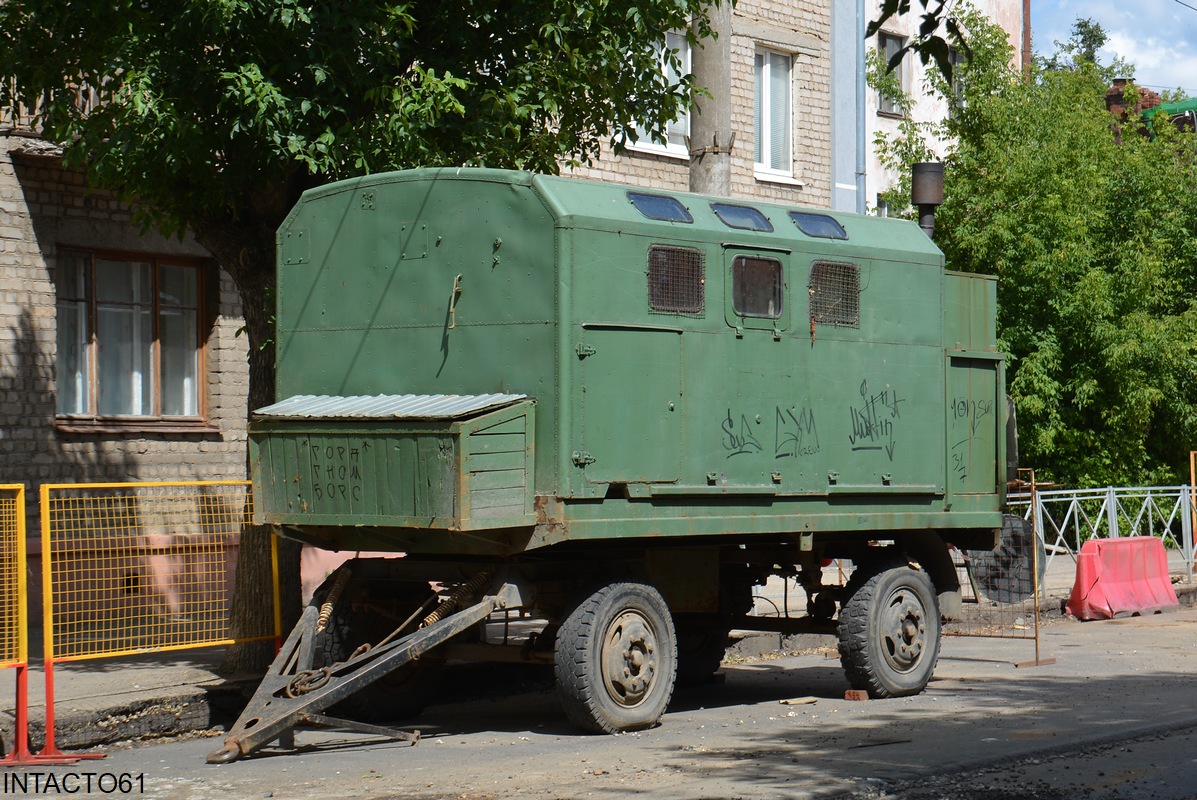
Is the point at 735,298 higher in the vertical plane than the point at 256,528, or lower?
higher

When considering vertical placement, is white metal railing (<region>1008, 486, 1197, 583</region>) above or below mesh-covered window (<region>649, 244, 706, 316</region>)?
below

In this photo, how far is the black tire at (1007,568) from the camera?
46.6 ft

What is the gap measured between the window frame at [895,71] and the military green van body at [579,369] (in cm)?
1505

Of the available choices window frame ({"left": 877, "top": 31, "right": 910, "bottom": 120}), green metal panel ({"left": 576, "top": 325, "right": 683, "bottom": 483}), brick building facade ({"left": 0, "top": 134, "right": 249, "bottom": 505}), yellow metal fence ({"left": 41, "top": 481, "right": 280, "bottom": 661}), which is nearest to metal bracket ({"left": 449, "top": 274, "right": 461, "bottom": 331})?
green metal panel ({"left": 576, "top": 325, "right": 683, "bottom": 483})

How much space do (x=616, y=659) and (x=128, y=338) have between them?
8285 millimetres

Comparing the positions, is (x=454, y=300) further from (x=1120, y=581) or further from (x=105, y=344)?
(x=1120, y=581)

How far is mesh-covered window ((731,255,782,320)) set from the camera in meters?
10.4

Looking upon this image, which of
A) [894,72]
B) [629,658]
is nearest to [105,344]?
[629,658]

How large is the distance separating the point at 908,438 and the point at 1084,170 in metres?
13.7

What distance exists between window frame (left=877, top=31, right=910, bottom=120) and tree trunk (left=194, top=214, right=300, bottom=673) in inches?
614

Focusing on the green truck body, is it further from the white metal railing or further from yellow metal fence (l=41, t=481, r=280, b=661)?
the white metal railing

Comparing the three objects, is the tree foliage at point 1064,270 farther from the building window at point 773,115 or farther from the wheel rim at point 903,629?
the wheel rim at point 903,629

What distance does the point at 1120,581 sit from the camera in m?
18.0

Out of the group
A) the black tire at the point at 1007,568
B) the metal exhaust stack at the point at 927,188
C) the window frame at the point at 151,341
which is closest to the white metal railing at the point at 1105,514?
the black tire at the point at 1007,568
